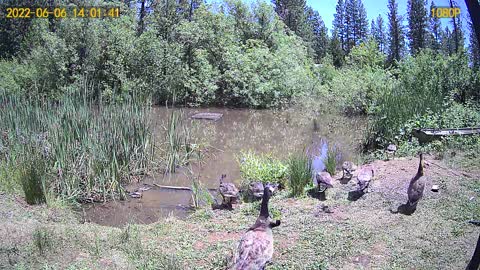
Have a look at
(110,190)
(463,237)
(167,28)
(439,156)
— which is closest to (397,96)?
(439,156)

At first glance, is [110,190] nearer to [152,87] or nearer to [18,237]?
[18,237]

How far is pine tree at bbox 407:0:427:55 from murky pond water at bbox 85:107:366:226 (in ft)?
61.4

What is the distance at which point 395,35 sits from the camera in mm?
35844

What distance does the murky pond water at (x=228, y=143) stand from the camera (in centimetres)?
812

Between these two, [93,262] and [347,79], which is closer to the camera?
[93,262]

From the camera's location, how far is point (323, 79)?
26.7 m

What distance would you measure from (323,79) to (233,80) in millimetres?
6777

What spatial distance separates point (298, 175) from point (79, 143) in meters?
4.43

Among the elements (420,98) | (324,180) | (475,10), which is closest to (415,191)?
(324,180)

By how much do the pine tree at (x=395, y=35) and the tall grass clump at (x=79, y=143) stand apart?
30.2 metres

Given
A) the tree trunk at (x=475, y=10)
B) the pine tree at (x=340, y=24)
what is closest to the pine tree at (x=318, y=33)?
the pine tree at (x=340, y=24)

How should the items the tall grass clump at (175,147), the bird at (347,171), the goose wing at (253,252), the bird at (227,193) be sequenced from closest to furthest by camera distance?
the goose wing at (253,252) < the bird at (227,193) < the bird at (347,171) < the tall grass clump at (175,147)

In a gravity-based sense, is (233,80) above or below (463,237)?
above

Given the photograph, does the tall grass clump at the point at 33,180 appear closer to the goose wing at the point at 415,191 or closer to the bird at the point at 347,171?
the bird at the point at 347,171
